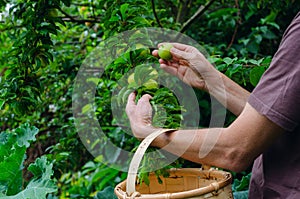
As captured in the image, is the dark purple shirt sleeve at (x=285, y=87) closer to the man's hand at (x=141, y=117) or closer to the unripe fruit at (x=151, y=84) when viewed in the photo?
the man's hand at (x=141, y=117)

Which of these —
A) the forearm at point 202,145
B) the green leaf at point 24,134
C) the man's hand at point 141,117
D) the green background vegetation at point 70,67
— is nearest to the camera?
the forearm at point 202,145

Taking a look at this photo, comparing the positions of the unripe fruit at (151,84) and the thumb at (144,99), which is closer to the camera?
the thumb at (144,99)

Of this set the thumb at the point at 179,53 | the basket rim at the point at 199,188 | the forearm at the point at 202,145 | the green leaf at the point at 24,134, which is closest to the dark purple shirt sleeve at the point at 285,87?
the forearm at the point at 202,145

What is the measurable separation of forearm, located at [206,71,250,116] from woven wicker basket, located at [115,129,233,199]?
0.24 metres

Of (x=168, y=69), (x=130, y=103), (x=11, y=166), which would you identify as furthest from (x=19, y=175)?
(x=168, y=69)

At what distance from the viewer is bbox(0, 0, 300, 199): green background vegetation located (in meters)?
1.72

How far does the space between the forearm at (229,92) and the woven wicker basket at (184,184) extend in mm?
239

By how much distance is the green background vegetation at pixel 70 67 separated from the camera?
172cm

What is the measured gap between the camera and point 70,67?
265cm

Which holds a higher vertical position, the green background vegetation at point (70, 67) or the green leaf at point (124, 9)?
the green leaf at point (124, 9)

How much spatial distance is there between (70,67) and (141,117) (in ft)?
4.15

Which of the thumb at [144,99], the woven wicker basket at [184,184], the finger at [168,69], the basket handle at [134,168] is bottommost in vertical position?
the woven wicker basket at [184,184]

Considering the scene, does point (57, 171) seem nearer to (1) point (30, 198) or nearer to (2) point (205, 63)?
(1) point (30, 198)

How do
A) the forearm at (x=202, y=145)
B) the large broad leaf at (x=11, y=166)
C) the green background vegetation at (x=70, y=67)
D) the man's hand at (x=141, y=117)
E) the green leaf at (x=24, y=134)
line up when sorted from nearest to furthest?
the forearm at (x=202, y=145) → the man's hand at (x=141, y=117) → the large broad leaf at (x=11, y=166) → the green background vegetation at (x=70, y=67) → the green leaf at (x=24, y=134)
